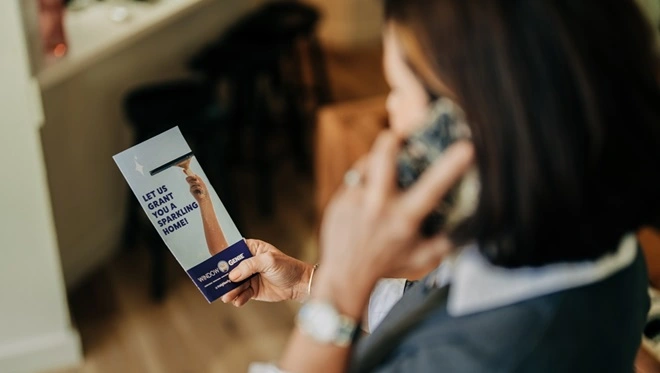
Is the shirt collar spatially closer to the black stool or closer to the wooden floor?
the wooden floor

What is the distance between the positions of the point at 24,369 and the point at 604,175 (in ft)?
6.50

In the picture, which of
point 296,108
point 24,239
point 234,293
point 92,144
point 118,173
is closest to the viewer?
point 234,293

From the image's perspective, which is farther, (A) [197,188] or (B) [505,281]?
(A) [197,188]

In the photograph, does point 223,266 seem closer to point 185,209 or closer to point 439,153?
point 185,209

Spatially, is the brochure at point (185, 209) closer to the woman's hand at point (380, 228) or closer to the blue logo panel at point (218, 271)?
the blue logo panel at point (218, 271)

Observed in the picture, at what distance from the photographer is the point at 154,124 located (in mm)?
2393

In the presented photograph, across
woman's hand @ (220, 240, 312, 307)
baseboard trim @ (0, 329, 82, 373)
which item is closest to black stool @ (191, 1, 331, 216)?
baseboard trim @ (0, 329, 82, 373)

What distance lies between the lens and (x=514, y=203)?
0.68 meters

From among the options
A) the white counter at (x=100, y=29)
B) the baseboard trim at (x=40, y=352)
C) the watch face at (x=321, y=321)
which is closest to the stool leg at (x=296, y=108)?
the white counter at (x=100, y=29)

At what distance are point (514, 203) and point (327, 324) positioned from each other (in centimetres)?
22

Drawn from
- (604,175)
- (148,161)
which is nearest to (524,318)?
(604,175)

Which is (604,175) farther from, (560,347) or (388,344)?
(388,344)

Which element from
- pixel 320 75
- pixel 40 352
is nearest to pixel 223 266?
pixel 40 352

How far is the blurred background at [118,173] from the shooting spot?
6.57 ft
